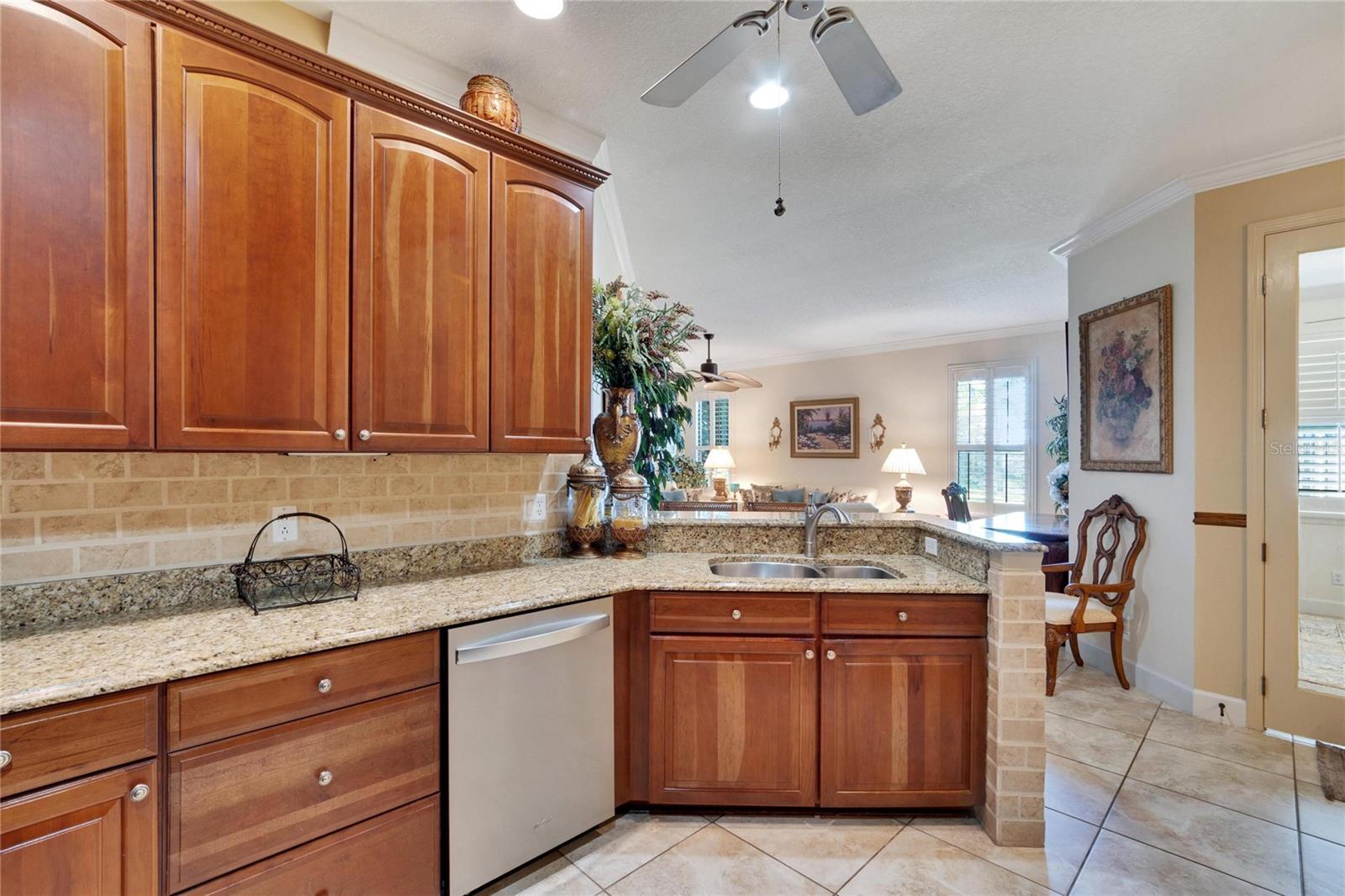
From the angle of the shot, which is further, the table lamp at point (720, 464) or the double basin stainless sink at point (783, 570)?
the table lamp at point (720, 464)

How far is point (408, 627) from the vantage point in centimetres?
149

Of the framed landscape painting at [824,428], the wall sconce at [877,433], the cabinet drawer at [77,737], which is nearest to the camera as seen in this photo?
the cabinet drawer at [77,737]

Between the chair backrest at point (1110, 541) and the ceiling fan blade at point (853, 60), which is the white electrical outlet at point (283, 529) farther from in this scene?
the chair backrest at point (1110, 541)

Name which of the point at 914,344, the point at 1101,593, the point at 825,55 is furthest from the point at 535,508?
the point at 914,344

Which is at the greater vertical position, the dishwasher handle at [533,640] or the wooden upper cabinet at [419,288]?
the wooden upper cabinet at [419,288]

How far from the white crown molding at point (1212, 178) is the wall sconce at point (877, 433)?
4.00 meters

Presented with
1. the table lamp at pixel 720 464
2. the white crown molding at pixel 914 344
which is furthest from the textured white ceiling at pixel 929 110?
the table lamp at pixel 720 464

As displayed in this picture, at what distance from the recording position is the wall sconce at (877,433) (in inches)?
293

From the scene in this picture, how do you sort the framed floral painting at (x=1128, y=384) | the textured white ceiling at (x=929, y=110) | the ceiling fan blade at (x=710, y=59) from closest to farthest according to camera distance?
the ceiling fan blade at (x=710, y=59) < the textured white ceiling at (x=929, y=110) < the framed floral painting at (x=1128, y=384)

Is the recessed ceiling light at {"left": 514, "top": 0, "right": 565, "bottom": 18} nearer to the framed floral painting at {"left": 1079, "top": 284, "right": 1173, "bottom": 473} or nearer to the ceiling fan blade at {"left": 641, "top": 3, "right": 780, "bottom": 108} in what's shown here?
the ceiling fan blade at {"left": 641, "top": 3, "right": 780, "bottom": 108}

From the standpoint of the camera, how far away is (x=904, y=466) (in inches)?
264

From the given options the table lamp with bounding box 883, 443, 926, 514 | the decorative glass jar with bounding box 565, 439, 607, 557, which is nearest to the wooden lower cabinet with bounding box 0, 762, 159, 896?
the decorative glass jar with bounding box 565, 439, 607, 557

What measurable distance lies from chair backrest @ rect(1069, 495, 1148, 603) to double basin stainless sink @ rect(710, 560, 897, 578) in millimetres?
1959

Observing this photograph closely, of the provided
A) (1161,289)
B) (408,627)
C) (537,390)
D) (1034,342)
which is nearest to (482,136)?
(537,390)
